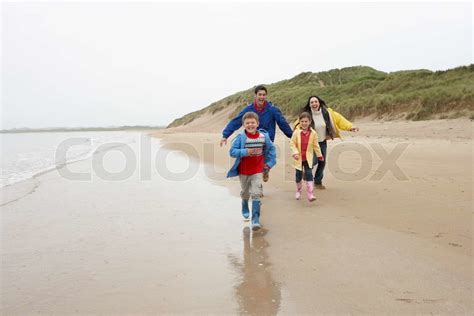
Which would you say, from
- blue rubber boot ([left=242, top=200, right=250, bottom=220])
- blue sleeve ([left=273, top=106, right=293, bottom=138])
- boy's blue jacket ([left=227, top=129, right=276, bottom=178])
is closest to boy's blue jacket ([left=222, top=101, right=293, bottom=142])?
blue sleeve ([left=273, top=106, right=293, bottom=138])

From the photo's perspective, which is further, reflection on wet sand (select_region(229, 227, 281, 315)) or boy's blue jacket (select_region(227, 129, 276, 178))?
boy's blue jacket (select_region(227, 129, 276, 178))

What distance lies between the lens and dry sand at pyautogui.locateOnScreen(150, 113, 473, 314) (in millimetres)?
2543

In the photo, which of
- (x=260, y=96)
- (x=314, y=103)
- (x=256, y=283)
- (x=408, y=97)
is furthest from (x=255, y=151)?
(x=408, y=97)

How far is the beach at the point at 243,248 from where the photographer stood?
258cm

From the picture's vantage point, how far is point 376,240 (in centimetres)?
370

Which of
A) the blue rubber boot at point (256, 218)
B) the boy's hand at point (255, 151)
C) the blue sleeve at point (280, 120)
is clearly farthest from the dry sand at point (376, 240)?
the blue sleeve at point (280, 120)

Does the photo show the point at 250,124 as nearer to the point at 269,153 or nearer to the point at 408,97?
the point at 269,153

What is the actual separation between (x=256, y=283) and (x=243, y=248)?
862 mm

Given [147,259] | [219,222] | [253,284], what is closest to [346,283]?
[253,284]

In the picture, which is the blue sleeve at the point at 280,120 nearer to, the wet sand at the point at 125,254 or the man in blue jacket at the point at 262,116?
the man in blue jacket at the point at 262,116

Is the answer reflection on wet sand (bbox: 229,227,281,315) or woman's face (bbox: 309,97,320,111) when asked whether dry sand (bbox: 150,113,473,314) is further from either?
woman's face (bbox: 309,97,320,111)

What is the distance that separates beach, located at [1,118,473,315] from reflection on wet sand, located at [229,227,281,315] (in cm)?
1

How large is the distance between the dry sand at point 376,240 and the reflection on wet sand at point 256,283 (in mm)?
30

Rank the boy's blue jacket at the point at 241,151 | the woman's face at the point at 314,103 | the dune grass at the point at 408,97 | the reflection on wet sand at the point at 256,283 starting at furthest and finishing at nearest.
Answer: the dune grass at the point at 408,97
the woman's face at the point at 314,103
the boy's blue jacket at the point at 241,151
the reflection on wet sand at the point at 256,283
